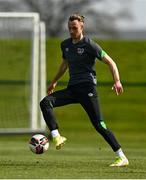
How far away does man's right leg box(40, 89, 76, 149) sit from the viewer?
1316cm

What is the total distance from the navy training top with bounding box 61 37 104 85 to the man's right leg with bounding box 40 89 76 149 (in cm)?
23

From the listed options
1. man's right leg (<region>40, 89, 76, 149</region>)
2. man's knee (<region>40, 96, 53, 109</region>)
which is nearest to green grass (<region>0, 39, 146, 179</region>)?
man's right leg (<region>40, 89, 76, 149</region>)

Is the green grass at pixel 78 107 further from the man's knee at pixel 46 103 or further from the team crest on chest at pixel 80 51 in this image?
the team crest on chest at pixel 80 51

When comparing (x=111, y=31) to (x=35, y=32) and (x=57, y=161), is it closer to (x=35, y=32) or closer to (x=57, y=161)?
(x=35, y=32)

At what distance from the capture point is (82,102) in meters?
13.4

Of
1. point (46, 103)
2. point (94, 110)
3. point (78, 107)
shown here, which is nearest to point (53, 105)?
point (46, 103)

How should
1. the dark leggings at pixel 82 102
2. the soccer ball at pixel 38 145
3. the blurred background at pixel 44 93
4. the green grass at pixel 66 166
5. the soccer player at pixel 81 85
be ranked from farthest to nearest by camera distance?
the blurred background at pixel 44 93 < the soccer ball at pixel 38 145 < the dark leggings at pixel 82 102 < the soccer player at pixel 81 85 < the green grass at pixel 66 166

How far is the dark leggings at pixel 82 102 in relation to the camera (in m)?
13.3

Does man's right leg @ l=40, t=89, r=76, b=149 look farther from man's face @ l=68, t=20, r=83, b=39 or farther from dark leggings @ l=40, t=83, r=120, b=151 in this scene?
man's face @ l=68, t=20, r=83, b=39

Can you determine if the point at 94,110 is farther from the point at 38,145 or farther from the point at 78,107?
the point at 78,107

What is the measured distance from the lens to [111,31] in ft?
131

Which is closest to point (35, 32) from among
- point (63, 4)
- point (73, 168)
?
point (73, 168)

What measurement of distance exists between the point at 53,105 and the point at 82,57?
0.85 metres

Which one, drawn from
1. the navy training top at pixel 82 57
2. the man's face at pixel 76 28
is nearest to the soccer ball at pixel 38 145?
the navy training top at pixel 82 57
